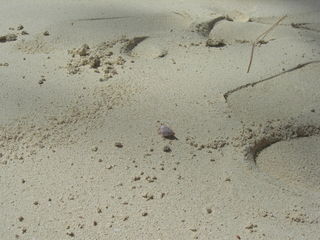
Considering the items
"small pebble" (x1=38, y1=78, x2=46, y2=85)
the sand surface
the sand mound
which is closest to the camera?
the sand surface

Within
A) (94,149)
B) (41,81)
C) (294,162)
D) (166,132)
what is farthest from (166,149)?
(41,81)

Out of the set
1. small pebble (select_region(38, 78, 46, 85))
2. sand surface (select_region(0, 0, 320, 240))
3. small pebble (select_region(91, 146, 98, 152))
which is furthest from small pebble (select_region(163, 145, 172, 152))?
small pebble (select_region(38, 78, 46, 85))

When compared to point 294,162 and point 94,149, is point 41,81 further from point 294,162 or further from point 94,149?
point 294,162

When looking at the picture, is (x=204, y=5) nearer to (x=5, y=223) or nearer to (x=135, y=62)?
(x=135, y=62)

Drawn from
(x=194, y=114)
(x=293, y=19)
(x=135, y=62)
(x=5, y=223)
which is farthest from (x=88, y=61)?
(x=293, y=19)

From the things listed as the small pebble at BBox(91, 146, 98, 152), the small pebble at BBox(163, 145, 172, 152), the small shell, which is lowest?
the small pebble at BBox(91, 146, 98, 152)

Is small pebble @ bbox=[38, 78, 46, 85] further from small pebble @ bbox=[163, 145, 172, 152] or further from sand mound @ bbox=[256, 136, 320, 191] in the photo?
sand mound @ bbox=[256, 136, 320, 191]

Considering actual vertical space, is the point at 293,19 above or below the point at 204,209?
above

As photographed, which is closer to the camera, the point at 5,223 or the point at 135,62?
the point at 5,223
